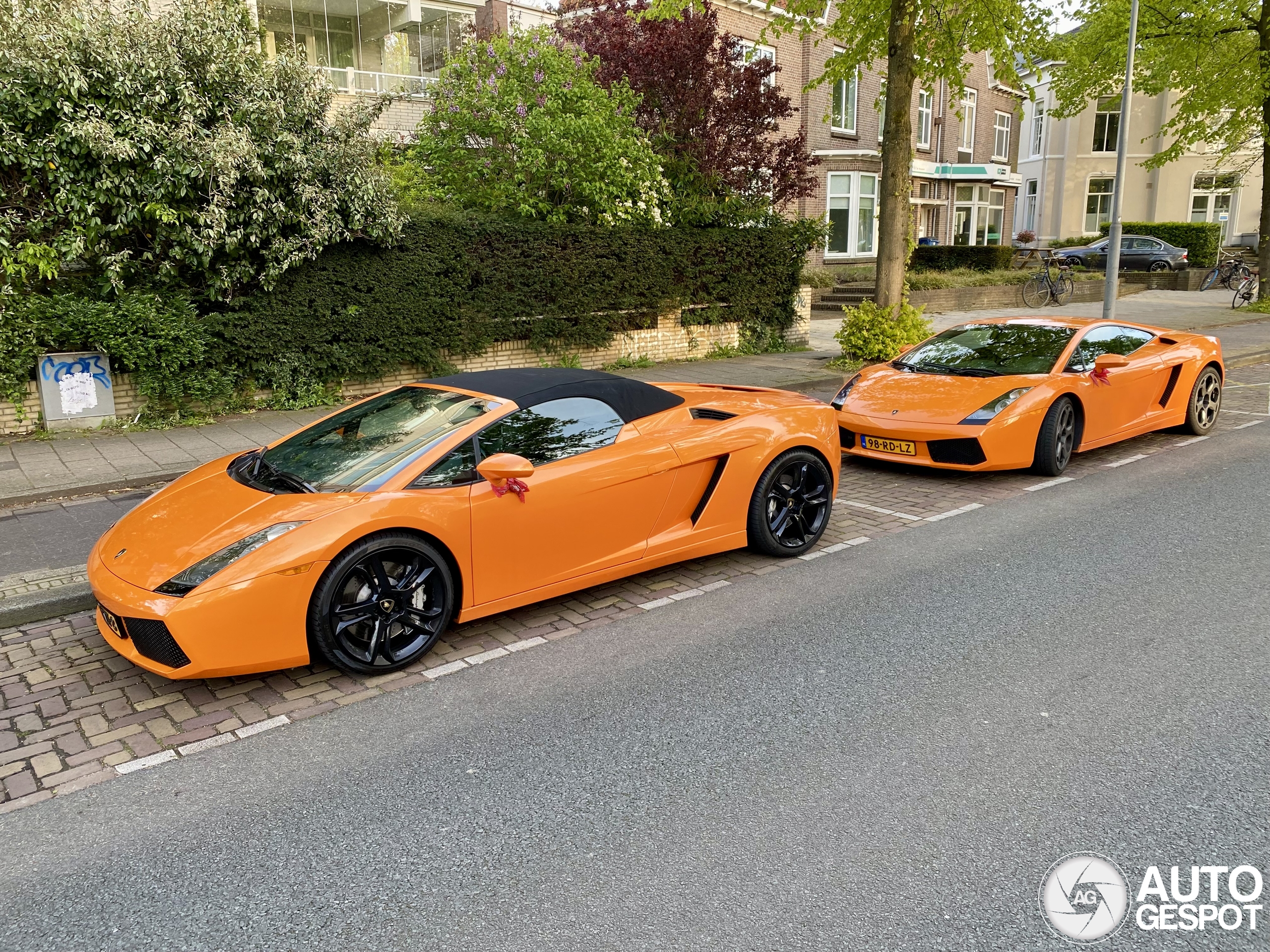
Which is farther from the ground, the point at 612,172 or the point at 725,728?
the point at 612,172

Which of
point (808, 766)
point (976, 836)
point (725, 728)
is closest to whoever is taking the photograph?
point (976, 836)

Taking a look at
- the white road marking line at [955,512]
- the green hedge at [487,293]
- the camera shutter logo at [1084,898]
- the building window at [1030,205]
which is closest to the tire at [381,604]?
the camera shutter logo at [1084,898]

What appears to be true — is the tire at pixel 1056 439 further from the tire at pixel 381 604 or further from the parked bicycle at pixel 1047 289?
the parked bicycle at pixel 1047 289

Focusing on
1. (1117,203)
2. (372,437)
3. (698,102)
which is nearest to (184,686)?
(372,437)

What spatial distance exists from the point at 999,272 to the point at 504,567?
1025 inches

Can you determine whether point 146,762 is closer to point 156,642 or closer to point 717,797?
point 156,642

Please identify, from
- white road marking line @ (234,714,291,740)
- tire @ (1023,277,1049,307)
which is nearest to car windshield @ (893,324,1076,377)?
white road marking line @ (234,714,291,740)

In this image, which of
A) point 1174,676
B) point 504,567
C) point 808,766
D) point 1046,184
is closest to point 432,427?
point 504,567

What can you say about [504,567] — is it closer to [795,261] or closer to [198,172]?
[198,172]

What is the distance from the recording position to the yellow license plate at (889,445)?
25.5 feet

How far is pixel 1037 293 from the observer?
24922 mm

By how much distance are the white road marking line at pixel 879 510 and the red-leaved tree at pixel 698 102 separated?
8.98 meters

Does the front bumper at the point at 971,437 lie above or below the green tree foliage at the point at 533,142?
below

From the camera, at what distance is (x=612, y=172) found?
13.4 metres
